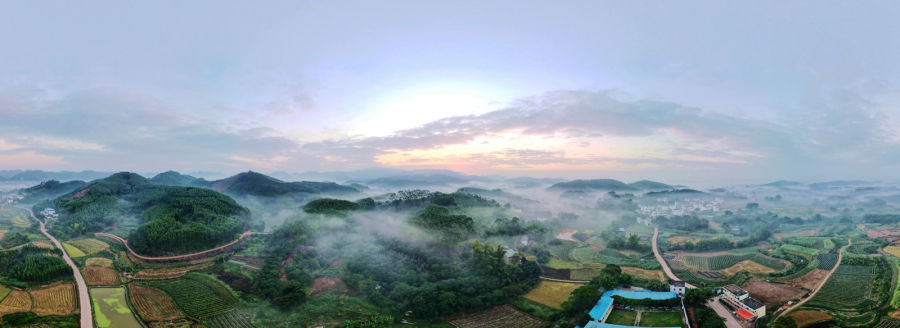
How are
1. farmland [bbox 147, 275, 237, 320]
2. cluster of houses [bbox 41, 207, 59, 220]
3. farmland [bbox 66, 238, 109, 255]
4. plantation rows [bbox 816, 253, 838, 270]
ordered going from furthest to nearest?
cluster of houses [bbox 41, 207, 59, 220] → farmland [bbox 66, 238, 109, 255] → plantation rows [bbox 816, 253, 838, 270] → farmland [bbox 147, 275, 237, 320]

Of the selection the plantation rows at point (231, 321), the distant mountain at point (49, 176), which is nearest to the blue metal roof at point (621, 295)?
the plantation rows at point (231, 321)

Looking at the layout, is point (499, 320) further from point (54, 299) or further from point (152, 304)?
→ point (54, 299)

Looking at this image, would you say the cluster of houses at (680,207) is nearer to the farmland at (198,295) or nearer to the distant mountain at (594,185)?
the distant mountain at (594,185)

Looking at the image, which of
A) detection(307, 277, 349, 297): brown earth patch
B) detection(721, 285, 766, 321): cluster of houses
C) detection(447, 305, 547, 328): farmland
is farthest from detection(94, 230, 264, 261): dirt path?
detection(721, 285, 766, 321): cluster of houses

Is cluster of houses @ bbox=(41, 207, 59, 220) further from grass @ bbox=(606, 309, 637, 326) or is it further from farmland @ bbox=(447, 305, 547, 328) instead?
grass @ bbox=(606, 309, 637, 326)

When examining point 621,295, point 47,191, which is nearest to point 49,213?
point 47,191

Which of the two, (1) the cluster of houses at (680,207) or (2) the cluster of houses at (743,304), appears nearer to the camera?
(2) the cluster of houses at (743,304)
